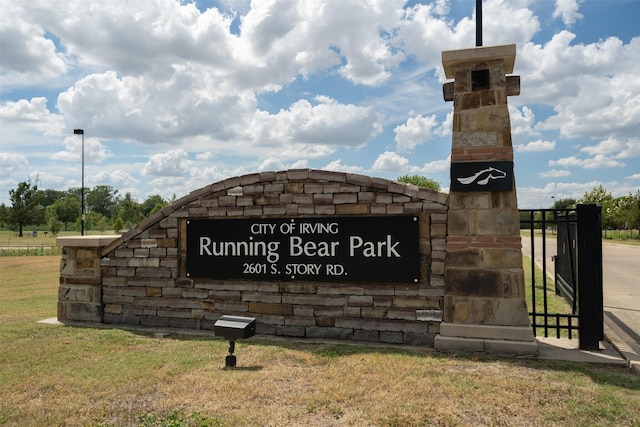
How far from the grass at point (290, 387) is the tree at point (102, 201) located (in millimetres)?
107281

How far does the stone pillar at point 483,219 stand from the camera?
6.03 m

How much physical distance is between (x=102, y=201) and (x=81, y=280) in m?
108

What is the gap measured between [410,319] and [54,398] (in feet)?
14.0

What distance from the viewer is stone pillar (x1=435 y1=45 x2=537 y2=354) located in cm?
603

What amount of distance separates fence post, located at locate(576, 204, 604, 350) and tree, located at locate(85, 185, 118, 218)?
10931 centimetres

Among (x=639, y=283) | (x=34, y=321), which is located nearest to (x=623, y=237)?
(x=639, y=283)

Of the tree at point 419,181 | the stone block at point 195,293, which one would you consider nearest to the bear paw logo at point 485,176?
the stone block at point 195,293

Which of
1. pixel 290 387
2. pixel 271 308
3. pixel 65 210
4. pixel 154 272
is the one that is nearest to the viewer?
pixel 290 387

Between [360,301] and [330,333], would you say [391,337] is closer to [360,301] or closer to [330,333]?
[360,301]

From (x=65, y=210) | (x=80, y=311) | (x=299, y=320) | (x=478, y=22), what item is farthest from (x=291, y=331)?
(x=65, y=210)

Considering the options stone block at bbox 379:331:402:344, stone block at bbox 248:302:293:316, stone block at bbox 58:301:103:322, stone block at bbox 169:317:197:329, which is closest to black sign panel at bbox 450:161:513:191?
stone block at bbox 379:331:402:344

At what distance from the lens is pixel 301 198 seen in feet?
23.2

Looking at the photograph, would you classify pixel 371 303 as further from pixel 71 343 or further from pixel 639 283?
pixel 639 283

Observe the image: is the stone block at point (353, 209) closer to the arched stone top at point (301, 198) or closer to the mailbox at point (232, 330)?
the arched stone top at point (301, 198)
